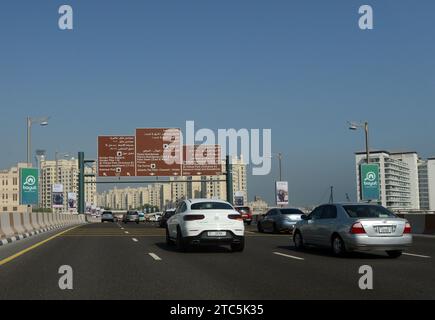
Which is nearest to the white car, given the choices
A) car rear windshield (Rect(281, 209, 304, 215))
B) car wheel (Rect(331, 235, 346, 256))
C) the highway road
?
the highway road

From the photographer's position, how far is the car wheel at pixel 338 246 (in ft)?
47.0

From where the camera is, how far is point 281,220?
27.2 m

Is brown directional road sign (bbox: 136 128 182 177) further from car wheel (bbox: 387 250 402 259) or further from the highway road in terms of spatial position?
car wheel (bbox: 387 250 402 259)

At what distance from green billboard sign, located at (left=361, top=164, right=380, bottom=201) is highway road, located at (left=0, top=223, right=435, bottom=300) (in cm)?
2329

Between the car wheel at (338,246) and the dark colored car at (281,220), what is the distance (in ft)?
39.6

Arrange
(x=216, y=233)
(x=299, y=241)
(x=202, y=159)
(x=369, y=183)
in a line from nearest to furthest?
(x=216, y=233) → (x=299, y=241) → (x=369, y=183) → (x=202, y=159)

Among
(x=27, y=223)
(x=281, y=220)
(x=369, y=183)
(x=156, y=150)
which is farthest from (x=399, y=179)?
(x=27, y=223)

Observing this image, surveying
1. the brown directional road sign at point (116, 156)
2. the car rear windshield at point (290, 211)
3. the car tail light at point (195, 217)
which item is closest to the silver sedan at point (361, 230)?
the car tail light at point (195, 217)

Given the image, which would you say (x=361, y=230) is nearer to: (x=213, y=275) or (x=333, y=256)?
(x=333, y=256)

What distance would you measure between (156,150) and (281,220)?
24857 millimetres

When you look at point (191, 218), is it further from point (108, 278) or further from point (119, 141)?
point (119, 141)

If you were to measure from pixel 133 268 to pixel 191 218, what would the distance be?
410cm

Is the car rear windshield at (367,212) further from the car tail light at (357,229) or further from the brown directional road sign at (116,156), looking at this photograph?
the brown directional road sign at (116,156)
